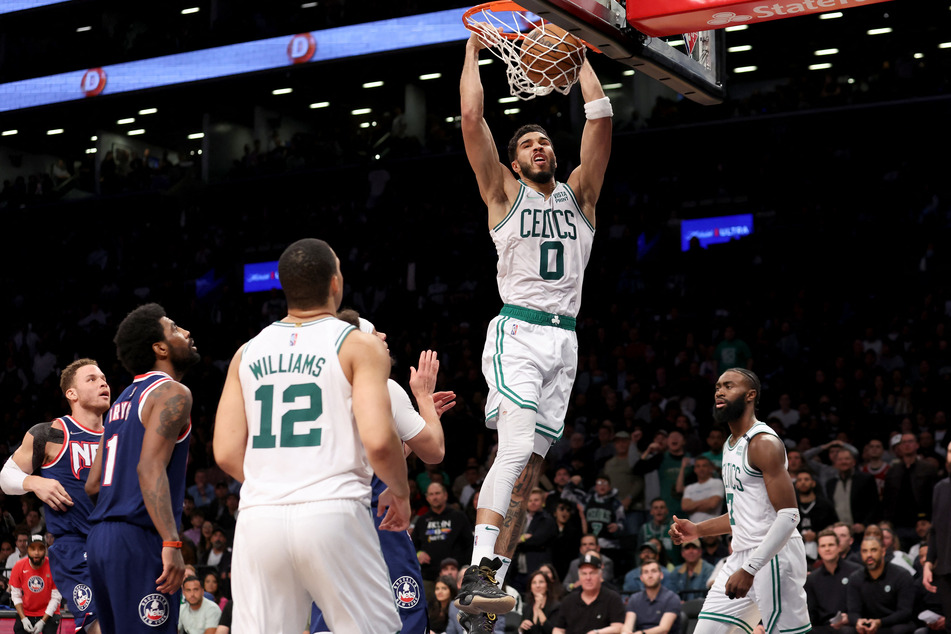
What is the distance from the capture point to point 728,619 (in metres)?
7.43

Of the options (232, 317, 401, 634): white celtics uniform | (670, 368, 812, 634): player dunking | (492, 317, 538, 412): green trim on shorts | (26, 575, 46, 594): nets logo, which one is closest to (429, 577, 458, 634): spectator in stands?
(26, 575, 46, 594): nets logo

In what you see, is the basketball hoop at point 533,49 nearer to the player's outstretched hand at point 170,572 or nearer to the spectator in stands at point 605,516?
the player's outstretched hand at point 170,572

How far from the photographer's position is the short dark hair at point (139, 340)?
→ 6461mm

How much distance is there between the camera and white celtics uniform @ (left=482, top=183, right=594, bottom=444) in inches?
273

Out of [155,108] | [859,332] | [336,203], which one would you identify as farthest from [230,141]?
[859,332]

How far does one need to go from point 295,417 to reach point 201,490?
47.8ft

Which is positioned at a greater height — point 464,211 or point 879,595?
point 464,211

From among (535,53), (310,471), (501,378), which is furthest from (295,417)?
(535,53)

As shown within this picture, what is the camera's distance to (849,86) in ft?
76.1

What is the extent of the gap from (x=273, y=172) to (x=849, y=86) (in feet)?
48.0

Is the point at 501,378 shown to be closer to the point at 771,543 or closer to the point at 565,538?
the point at 771,543

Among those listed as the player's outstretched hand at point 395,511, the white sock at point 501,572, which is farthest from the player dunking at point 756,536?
the player's outstretched hand at point 395,511

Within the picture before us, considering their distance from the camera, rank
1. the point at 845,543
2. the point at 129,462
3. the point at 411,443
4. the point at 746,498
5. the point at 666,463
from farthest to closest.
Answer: the point at 666,463, the point at 845,543, the point at 746,498, the point at 129,462, the point at 411,443

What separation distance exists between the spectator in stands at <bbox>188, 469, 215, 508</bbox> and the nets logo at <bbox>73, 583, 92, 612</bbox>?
10818 millimetres
